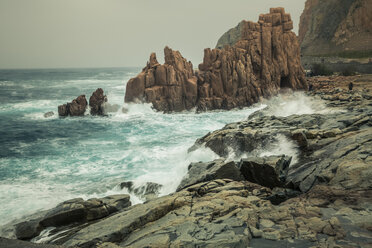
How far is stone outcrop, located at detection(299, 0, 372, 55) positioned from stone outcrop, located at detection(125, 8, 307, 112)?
80.0 m

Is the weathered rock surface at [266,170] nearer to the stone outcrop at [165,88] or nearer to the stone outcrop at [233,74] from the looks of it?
the stone outcrop at [233,74]

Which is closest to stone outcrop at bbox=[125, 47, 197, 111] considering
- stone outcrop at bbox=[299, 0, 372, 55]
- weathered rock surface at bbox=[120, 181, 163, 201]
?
weathered rock surface at bbox=[120, 181, 163, 201]

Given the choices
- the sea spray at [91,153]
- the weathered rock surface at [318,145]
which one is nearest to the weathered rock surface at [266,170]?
the weathered rock surface at [318,145]

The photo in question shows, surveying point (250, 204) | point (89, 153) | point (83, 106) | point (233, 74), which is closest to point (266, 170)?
point (250, 204)

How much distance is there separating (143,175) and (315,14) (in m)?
154

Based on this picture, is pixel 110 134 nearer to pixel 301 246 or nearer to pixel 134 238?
pixel 134 238

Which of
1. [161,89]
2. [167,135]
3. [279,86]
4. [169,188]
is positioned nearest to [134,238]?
[169,188]

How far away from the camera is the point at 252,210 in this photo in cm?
700

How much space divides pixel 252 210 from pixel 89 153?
17.5m

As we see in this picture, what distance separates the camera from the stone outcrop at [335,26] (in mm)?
107938

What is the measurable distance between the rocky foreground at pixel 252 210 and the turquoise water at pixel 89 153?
359 centimetres

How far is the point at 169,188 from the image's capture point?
41.9ft

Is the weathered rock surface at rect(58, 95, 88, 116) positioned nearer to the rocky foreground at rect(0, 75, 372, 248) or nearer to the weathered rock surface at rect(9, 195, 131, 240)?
the rocky foreground at rect(0, 75, 372, 248)

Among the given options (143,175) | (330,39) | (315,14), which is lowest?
(143,175)
